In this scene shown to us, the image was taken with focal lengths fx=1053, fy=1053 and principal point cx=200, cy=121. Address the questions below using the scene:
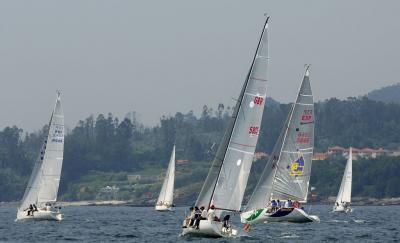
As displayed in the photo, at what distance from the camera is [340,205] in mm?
131625

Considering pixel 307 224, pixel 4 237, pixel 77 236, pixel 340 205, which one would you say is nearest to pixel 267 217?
pixel 307 224

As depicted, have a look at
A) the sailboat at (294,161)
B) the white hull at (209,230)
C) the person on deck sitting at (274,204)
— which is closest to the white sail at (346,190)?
the sailboat at (294,161)

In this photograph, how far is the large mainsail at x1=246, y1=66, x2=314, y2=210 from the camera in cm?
8006

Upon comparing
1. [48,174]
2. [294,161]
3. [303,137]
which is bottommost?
[48,174]

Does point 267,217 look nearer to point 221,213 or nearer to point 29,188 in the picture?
point 221,213

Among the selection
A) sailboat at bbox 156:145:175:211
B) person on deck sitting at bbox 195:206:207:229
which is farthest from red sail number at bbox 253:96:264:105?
sailboat at bbox 156:145:175:211

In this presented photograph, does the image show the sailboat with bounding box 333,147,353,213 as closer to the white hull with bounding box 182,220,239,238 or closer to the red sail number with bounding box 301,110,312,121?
the red sail number with bounding box 301,110,312,121


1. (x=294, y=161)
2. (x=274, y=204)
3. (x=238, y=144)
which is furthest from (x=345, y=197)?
(x=238, y=144)

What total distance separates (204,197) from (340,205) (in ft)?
247

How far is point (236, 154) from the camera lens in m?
58.8

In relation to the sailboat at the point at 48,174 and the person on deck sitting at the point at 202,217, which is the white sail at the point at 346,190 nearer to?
the sailboat at the point at 48,174

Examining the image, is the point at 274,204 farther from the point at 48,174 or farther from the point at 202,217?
the point at 48,174

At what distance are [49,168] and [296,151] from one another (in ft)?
A: 81.0

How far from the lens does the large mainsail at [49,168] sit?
9231 cm
